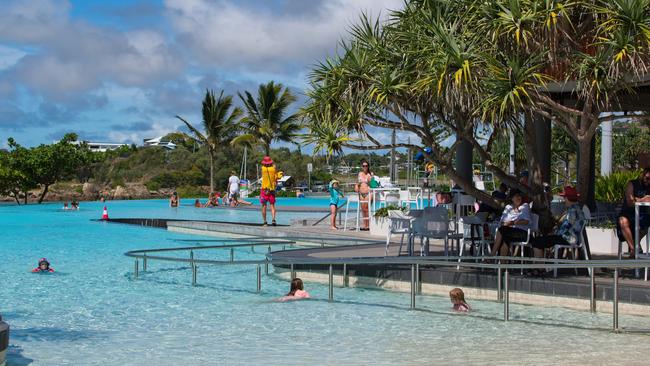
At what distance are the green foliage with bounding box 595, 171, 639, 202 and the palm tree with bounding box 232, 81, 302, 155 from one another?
28.1 meters

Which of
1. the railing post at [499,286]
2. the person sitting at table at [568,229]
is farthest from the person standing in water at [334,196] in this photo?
the railing post at [499,286]

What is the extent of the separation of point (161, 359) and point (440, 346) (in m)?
2.73

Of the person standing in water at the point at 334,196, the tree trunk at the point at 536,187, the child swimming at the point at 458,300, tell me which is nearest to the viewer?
the child swimming at the point at 458,300

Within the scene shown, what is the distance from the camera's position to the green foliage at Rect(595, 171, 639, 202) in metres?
17.5

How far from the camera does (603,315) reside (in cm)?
851

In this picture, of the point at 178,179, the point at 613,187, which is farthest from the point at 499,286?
the point at 178,179

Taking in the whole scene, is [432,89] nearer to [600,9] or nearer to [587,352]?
[600,9]

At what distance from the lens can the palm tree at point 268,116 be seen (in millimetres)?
45375

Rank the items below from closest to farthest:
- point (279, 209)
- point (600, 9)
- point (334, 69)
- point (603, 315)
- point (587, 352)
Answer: point (587, 352)
point (603, 315)
point (600, 9)
point (334, 69)
point (279, 209)

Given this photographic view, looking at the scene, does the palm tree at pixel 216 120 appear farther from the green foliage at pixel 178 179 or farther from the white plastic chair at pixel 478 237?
the white plastic chair at pixel 478 237

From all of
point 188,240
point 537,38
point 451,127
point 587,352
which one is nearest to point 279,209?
point 188,240

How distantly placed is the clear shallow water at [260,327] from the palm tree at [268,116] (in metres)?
32.2

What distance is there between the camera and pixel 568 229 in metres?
9.98

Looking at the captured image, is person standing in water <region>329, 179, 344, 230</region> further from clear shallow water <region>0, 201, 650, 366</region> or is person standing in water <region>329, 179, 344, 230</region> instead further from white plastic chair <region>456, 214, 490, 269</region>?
white plastic chair <region>456, 214, 490, 269</region>
